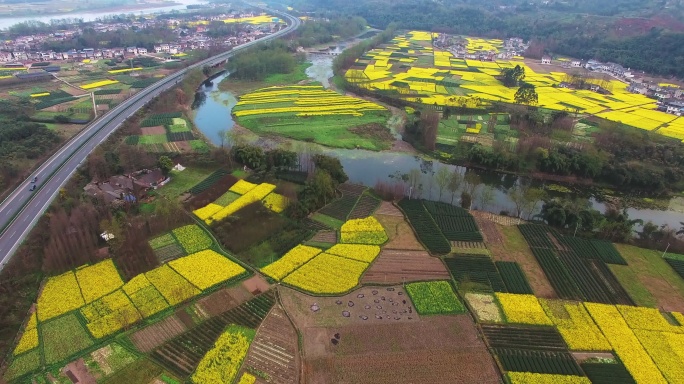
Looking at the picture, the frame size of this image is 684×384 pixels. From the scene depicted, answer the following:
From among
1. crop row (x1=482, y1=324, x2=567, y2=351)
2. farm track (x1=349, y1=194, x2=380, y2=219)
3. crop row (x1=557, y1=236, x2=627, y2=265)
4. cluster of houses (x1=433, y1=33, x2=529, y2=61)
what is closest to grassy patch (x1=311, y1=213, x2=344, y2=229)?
farm track (x1=349, y1=194, x2=380, y2=219)

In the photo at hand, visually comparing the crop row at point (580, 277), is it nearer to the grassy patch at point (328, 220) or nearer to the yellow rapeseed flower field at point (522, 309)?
the yellow rapeseed flower field at point (522, 309)

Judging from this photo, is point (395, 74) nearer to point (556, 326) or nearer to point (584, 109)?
point (584, 109)

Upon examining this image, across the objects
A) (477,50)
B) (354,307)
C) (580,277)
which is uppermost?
(477,50)

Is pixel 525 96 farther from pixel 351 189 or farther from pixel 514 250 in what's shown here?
pixel 514 250

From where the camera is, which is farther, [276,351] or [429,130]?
[429,130]

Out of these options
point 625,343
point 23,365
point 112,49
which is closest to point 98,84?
point 112,49

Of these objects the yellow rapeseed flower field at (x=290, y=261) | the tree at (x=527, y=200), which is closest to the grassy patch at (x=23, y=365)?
the yellow rapeseed flower field at (x=290, y=261)

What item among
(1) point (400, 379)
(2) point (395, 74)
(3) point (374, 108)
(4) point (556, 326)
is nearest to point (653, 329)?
(4) point (556, 326)
